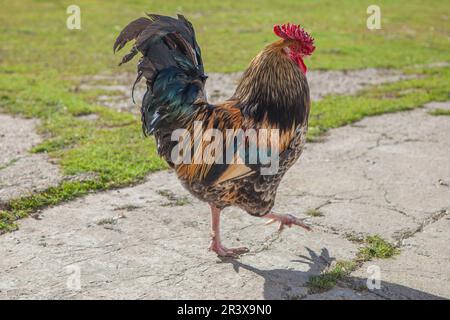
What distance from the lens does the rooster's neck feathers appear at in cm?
479

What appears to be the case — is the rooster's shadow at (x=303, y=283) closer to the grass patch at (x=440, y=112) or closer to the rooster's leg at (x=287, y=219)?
the rooster's leg at (x=287, y=219)

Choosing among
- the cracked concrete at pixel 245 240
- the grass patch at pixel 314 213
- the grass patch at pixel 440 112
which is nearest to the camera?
the cracked concrete at pixel 245 240

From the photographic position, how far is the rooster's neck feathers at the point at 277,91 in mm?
4789

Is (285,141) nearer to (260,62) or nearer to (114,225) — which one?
(260,62)

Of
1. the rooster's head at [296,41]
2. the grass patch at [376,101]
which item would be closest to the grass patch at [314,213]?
the rooster's head at [296,41]

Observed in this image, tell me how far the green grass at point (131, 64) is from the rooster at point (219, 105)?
1.35 metres

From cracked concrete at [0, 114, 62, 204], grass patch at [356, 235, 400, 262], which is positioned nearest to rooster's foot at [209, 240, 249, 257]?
grass patch at [356, 235, 400, 262]

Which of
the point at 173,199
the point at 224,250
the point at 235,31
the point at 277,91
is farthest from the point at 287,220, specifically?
the point at 235,31

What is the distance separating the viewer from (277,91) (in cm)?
479

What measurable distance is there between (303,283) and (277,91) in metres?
1.56

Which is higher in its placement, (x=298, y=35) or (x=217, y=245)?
(x=298, y=35)

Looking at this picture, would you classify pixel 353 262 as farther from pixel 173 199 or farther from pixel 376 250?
pixel 173 199

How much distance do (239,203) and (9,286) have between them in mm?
1928
